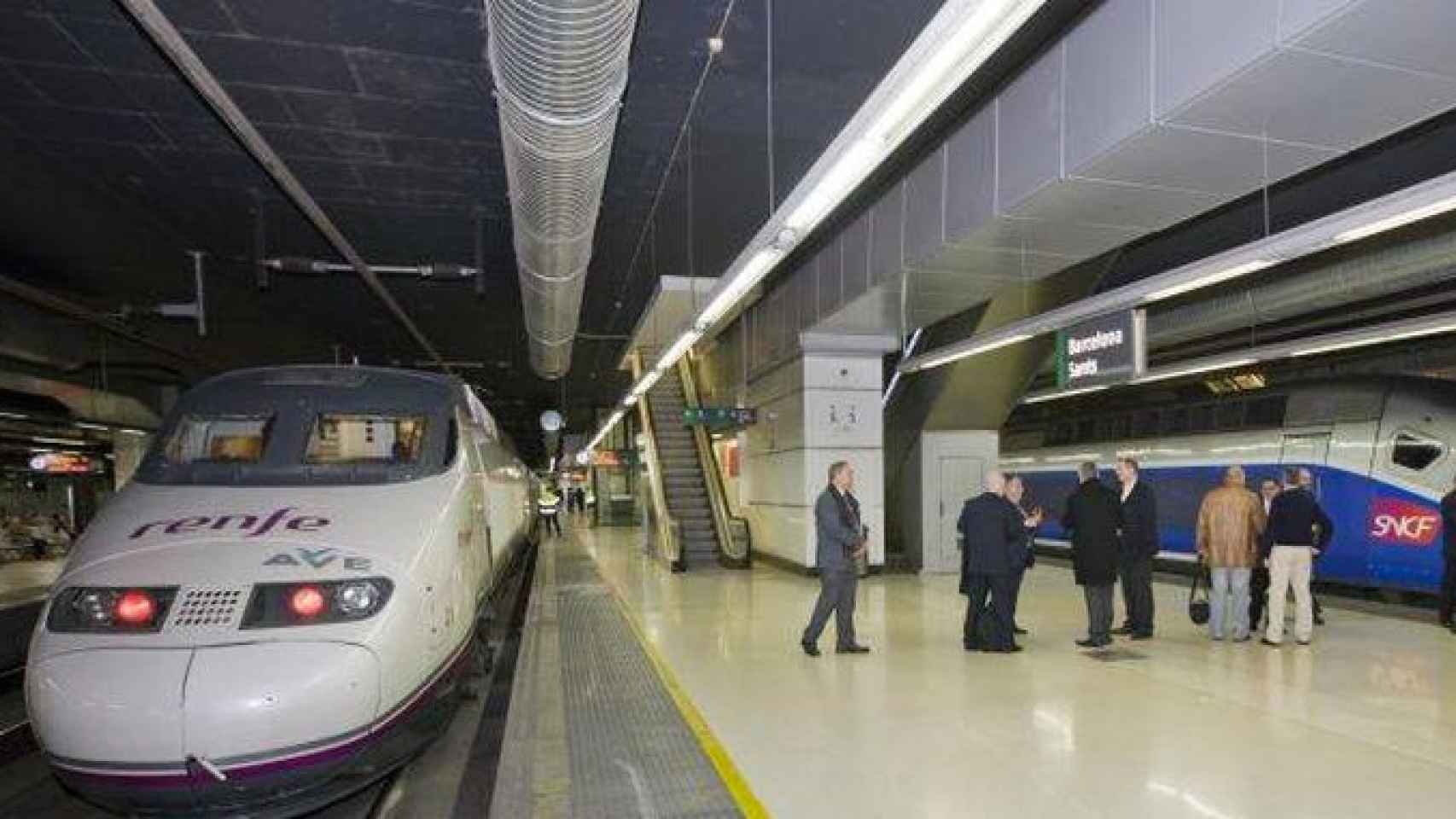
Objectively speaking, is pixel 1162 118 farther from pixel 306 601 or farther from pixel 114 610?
pixel 114 610

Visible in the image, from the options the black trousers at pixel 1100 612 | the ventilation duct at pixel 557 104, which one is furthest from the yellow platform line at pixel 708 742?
the black trousers at pixel 1100 612

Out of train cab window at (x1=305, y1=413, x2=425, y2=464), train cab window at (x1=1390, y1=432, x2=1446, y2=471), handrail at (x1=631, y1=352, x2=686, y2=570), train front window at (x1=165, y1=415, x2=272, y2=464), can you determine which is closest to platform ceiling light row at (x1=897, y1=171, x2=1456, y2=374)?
train cab window at (x1=305, y1=413, x2=425, y2=464)

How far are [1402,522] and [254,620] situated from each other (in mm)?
11142

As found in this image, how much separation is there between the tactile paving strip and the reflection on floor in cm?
24

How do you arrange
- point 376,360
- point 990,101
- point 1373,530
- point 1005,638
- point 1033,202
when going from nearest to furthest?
point 1033,202 → point 990,101 → point 1005,638 → point 1373,530 → point 376,360

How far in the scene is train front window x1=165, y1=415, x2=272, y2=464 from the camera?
447 centimetres

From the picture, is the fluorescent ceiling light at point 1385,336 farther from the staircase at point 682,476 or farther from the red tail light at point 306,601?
the staircase at point 682,476

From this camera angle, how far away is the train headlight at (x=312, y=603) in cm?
328

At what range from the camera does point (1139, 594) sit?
7.54 m

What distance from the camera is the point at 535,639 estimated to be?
25.4 feet

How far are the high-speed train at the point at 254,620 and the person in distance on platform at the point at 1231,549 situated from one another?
621 cm

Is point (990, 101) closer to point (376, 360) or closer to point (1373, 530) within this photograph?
point (1373, 530)

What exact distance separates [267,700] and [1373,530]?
1121 cm

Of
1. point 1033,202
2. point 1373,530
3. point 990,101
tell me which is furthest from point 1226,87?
point 1373,530
